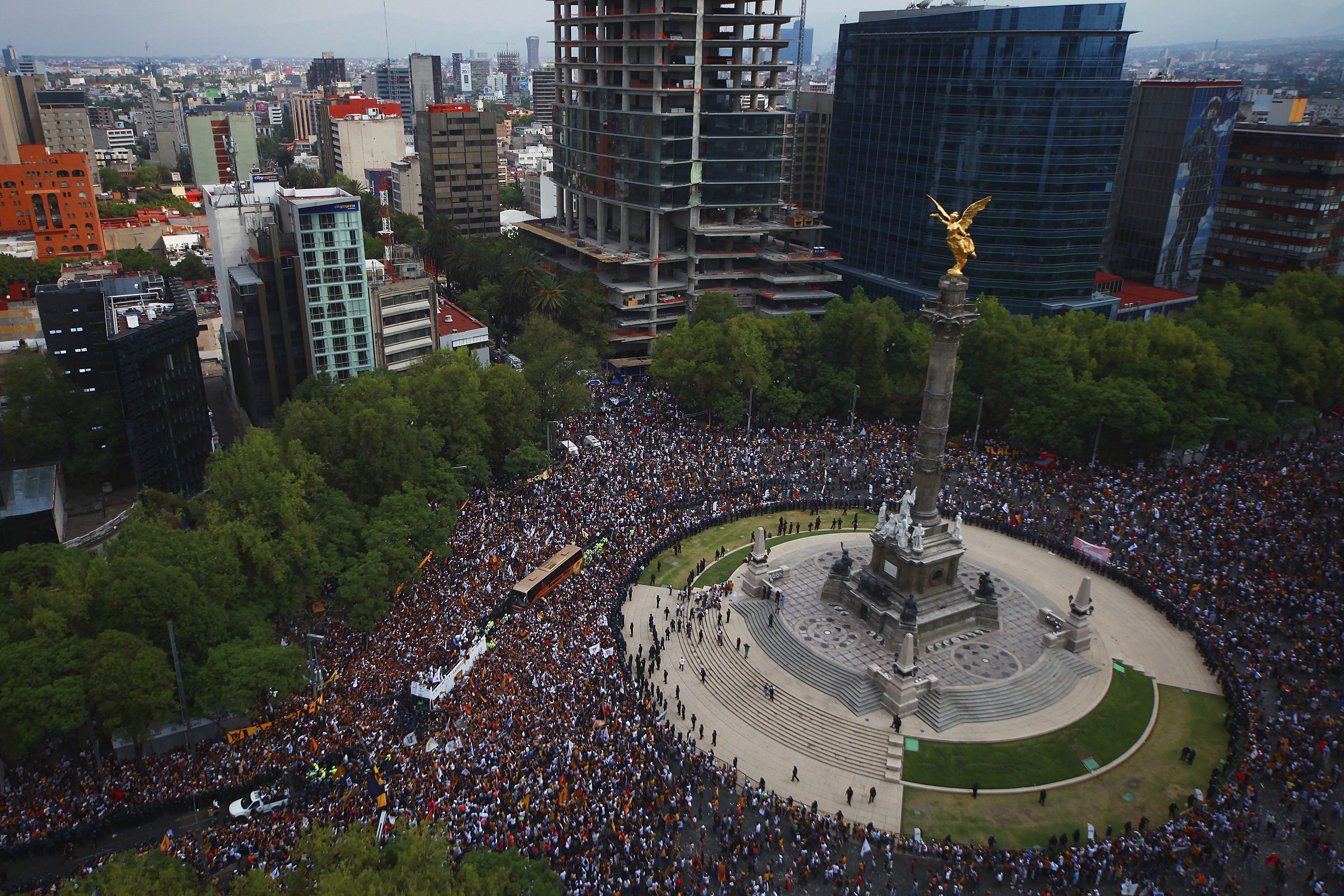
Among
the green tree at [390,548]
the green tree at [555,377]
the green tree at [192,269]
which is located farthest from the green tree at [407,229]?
the green tree at [390,548]

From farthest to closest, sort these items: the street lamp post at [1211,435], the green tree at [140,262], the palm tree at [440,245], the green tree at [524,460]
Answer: the green tree at [140,262], the palm tree at [440,245], the street lamp post at [1211,435], the green tree at [524,460]

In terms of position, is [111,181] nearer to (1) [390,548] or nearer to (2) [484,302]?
(2) [484,302]

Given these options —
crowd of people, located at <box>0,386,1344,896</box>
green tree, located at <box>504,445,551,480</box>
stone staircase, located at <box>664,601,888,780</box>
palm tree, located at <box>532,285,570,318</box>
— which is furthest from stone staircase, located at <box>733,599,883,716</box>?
palm tree, located at <box>532,285,570,318</box>

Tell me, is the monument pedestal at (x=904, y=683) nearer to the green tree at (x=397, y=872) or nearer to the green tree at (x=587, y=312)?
the green tree at (x=397, y=872)

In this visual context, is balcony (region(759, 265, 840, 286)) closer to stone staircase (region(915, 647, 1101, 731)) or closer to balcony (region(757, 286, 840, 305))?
balcony (region(757, 286, 840, 305))

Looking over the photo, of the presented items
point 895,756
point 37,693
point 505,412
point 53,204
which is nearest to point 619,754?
point 895,756

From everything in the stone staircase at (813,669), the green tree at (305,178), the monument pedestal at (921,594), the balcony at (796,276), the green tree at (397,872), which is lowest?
the stone staircase at (813,669)

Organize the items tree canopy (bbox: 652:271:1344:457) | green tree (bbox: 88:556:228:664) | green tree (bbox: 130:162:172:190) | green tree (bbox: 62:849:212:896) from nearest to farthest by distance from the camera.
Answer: green tree (bbox: 62:849:212:896) < green tree (bbox: 88:556:228:664) < tree canopy (bbox: 652:271:1344:457) < green tree (bbox: 130:162:172:190)
